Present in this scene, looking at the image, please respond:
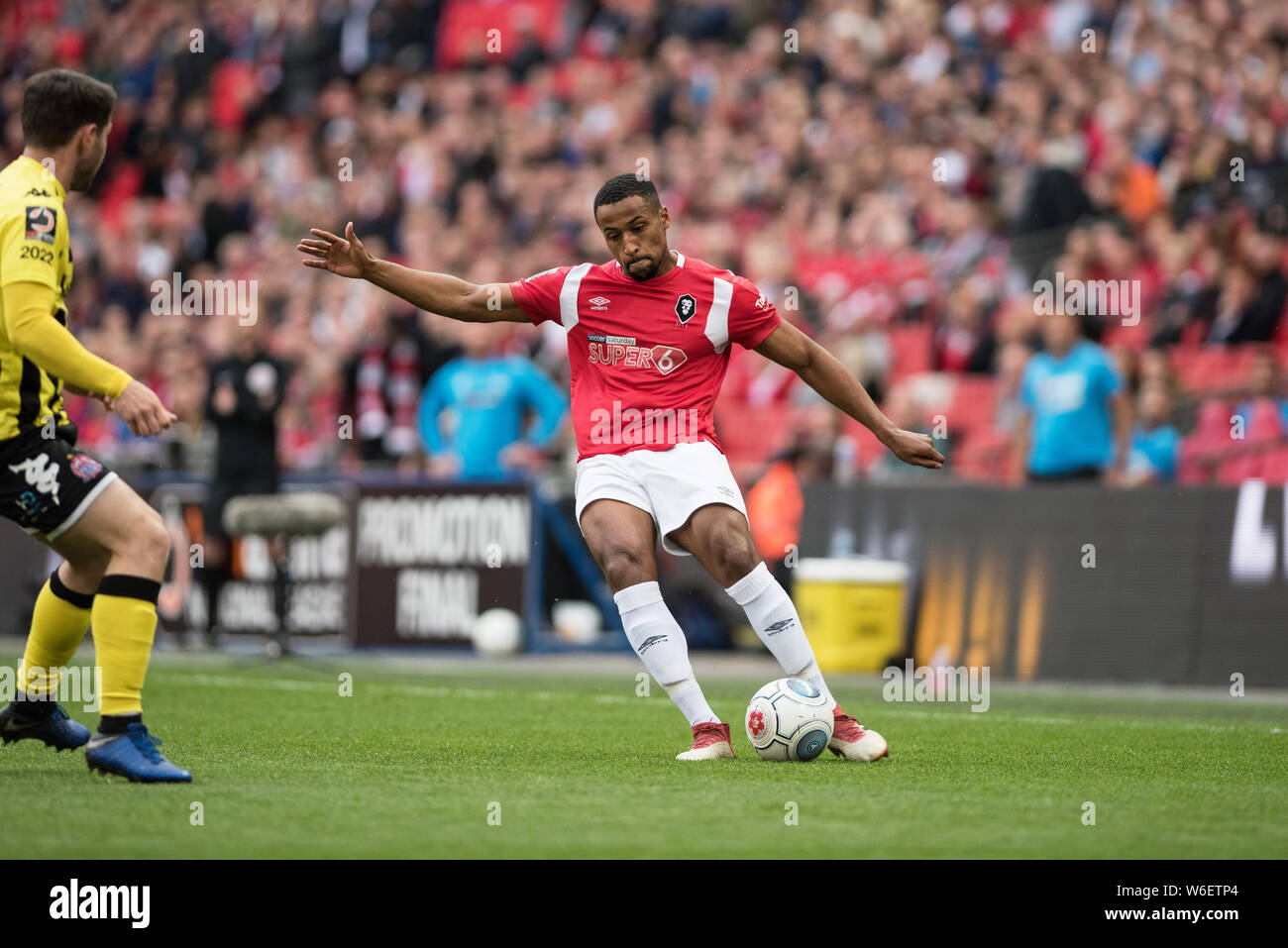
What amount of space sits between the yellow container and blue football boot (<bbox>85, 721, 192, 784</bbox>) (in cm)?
789

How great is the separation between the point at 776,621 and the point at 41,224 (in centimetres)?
331

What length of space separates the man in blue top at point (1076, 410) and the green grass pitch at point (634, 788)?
3.18m

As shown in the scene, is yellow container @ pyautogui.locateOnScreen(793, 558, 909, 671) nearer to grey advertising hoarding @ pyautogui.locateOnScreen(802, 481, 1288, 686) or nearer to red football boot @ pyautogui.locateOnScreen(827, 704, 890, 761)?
grey advertising hoarding @ pyautogui.locateOnScreen(802, 481, 1288, 686)

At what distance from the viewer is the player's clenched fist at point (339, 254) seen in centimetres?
741

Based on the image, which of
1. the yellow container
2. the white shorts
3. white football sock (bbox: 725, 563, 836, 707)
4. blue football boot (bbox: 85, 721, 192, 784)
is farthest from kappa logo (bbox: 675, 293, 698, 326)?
the yellow container

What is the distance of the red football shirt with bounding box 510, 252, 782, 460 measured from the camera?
7707 millimetres

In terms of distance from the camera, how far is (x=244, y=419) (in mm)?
14273

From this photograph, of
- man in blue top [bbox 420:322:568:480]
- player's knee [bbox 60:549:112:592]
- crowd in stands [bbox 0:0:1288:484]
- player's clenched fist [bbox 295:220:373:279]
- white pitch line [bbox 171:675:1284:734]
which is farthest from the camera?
man in blue top [bbox 420:322:568:480]

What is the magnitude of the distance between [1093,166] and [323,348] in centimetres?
842

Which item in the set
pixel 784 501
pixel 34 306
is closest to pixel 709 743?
pixel 34 306

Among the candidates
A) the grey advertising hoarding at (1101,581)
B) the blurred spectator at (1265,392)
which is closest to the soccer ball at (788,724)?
the grey advertising hoarding at (1101,581)

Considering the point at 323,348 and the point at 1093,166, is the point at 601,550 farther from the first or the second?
the point at 323,348

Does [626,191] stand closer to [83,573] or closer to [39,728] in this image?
[83,573]
